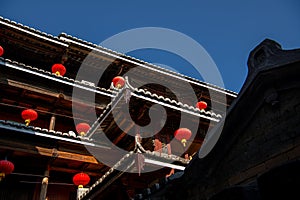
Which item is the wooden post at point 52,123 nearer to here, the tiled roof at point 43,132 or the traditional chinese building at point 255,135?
the tiled roof at point 43,132

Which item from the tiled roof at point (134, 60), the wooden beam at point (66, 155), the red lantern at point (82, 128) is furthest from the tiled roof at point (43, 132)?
the tiled roof at point (134, 60)

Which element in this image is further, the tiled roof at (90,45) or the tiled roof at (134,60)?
the tiled roof at (134,60)

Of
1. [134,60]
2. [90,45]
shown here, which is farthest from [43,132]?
[134,60]

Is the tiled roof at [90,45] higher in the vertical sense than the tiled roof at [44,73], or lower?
higher

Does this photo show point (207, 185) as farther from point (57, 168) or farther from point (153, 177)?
point (57, 168)

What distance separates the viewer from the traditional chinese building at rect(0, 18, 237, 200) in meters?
10.2

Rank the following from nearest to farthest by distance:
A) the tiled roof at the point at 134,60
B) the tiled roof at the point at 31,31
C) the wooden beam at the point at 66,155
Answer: the wooden beam at the point at 66,155 < the tiled roof at the point at 31,31 < the tiled roof at the point at 134,60

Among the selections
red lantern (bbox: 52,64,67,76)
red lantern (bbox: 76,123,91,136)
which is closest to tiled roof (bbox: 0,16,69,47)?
red lantern (bbox: 52,64,67,76)

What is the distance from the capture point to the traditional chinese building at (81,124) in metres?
10.2

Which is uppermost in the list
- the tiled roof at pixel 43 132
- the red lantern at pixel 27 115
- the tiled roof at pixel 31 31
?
the tiled roof at pixel 31 31

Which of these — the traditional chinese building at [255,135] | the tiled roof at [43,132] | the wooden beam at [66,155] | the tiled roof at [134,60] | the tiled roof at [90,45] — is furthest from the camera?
the tiled roof at [134,60]

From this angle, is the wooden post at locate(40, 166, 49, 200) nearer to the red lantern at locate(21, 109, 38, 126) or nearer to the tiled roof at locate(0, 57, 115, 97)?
the red lantern at locate(21, 109, 38, 126)

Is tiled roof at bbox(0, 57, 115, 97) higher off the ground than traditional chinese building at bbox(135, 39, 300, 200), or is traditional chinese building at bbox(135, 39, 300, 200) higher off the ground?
tiled roof at bbox(0, 57, 115, 97)

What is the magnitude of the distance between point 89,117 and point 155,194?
10.7 meters
